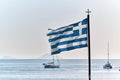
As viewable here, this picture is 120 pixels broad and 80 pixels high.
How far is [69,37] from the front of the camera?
33.8 ft

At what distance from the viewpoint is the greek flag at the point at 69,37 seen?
10047 mm

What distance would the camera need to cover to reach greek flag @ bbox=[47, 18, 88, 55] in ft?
33.0

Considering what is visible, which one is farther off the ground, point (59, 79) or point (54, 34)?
point (54, 34)

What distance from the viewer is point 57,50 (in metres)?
10.5

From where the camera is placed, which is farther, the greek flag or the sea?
the sea

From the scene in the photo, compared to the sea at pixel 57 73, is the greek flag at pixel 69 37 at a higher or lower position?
higher

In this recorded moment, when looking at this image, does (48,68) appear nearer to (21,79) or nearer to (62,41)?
(21,79)

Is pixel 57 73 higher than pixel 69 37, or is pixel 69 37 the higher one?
pixel 69 37

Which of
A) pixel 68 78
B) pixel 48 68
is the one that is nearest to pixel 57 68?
pixel 48 68

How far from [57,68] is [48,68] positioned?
43.0 inches

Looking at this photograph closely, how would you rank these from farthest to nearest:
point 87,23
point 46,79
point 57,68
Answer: point 57,68
point 46,79
point 87,23

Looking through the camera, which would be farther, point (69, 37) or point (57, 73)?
point (57, 73)

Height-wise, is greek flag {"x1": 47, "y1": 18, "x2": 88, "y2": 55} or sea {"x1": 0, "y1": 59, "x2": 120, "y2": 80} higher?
greek flag {"x1": 47, "y1": 18, "x2": 88, "y2": 55}

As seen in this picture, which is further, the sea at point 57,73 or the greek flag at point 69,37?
the sea at point 57,73
